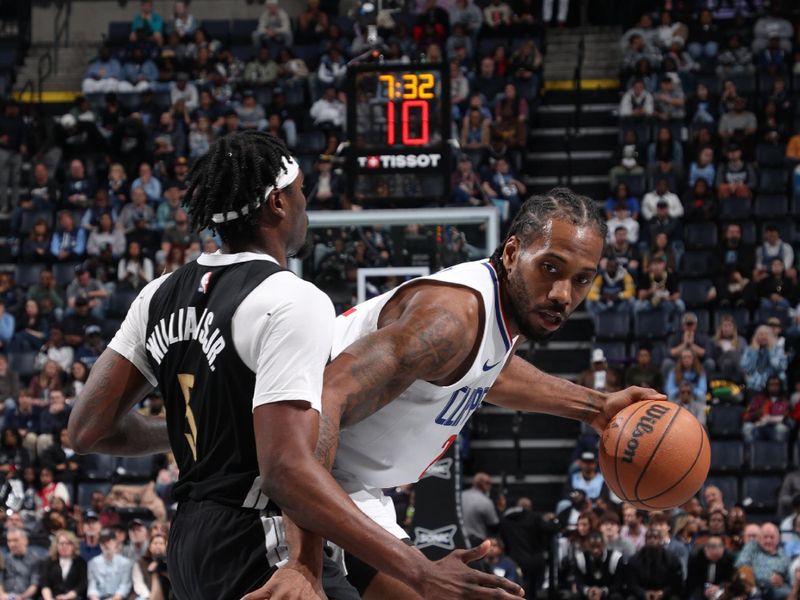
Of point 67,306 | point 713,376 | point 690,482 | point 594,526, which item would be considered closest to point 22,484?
point 67,306

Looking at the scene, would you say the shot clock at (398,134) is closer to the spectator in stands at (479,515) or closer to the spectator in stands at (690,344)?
the spectator in stands at (479,515)

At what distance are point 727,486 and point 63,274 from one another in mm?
7782

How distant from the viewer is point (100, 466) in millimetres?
13117

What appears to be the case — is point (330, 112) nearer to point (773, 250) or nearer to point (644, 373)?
point (773, 250)

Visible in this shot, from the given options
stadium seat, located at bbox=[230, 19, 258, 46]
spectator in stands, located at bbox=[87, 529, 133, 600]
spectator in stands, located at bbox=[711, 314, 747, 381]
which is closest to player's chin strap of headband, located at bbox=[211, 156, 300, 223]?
spectator in stands, located at bbox=[87, 529, 133, 600]

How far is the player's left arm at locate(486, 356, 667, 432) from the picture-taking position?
446cm

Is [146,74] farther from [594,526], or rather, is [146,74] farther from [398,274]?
[594,526]

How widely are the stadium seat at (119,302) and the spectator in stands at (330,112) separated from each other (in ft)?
11.5

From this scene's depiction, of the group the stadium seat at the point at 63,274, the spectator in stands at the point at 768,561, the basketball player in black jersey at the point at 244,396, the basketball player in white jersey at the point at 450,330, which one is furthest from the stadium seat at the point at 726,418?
the basketball player in black jersey at the point at 244,396

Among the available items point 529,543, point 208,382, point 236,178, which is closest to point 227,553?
point 208,382

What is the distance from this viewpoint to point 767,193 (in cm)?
1499

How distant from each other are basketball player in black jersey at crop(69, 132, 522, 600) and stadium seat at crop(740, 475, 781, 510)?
913 cm

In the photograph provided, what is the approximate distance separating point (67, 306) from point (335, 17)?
19.9 ft

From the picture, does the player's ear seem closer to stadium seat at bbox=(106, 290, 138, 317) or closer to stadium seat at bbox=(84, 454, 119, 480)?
stadium seat at bbox=(84, 454, 119, 480)
